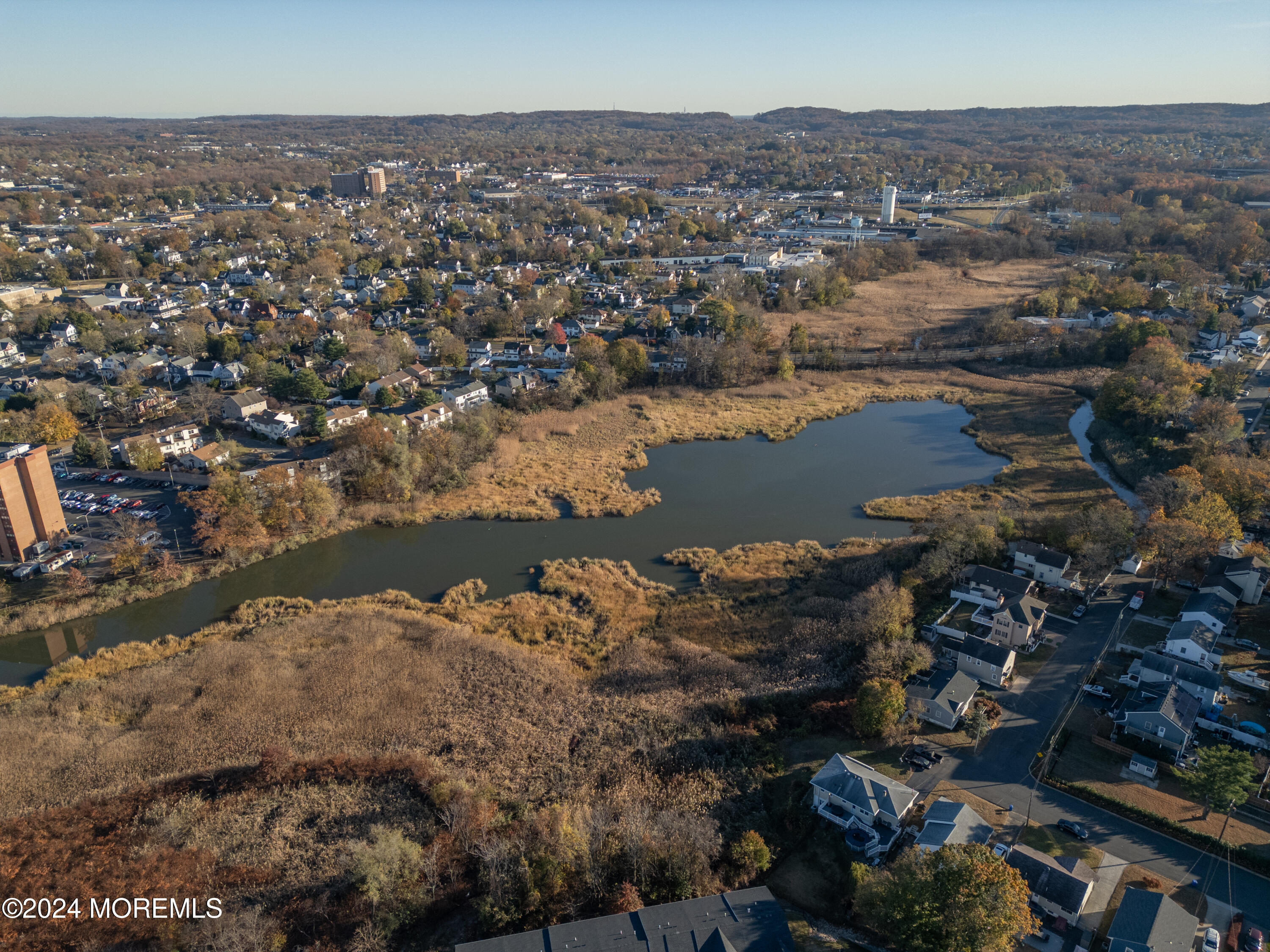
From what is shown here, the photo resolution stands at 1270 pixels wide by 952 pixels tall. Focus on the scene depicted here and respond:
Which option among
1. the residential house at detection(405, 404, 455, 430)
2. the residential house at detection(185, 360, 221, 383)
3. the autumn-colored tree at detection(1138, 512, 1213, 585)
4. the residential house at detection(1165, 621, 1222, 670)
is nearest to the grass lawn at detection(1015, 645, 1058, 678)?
the residential house at detection(1165, 621, 1222, 670)

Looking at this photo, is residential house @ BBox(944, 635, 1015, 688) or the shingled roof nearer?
the shingled roof

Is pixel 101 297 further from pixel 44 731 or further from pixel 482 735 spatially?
pixel 482 735

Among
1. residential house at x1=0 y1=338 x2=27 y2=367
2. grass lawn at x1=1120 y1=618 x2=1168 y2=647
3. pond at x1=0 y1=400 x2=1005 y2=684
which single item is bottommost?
pond at x1=0 y1=400 x2=1005 y2=684

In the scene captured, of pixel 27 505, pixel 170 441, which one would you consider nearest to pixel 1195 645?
pixel 27 505

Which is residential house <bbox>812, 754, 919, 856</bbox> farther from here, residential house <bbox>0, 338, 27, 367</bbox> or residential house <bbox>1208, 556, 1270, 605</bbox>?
residential house <bbox>0, 338, 27, 367</bbox>

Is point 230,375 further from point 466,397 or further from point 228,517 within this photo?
point 228,517

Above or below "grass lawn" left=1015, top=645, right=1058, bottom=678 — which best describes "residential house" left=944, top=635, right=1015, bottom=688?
above

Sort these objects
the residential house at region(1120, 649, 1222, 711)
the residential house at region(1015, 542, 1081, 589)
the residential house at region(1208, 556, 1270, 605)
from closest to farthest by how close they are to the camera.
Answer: the residential house at region(1120, 649, 1222, 711), the residential house at region(1208, 556, 1270, 605), the residential house at region(1015, 542, 1081, 589)
